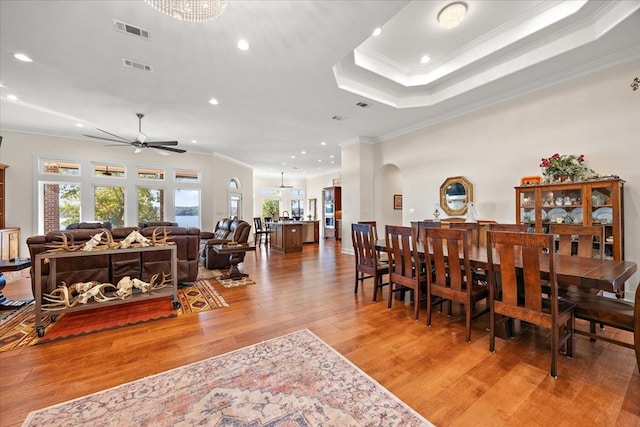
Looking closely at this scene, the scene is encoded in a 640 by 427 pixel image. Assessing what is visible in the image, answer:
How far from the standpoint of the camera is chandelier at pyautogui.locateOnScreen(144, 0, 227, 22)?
1.79 metres

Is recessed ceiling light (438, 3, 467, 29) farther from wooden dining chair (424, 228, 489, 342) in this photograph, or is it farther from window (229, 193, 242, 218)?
window (229, 193, 242, 218)

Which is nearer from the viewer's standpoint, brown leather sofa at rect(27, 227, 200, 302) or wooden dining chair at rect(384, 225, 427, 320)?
wooden dining chair at rect(384, 225, 427, 320)

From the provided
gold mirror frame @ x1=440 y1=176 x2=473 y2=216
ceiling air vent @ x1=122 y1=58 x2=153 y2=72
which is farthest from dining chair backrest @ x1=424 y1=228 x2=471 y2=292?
ceiling air vent @ x1=122 y1=58 x2=153 y2=72

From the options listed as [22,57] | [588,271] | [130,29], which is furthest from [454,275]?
[22,57]

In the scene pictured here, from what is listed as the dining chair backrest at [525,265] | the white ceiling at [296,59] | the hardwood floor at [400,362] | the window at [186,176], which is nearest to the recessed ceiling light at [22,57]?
the white ceiling at [296,59]

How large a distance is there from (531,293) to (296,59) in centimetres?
365

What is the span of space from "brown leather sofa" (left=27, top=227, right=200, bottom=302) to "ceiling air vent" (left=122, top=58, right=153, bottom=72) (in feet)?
7.53

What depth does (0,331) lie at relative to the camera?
2514 mm

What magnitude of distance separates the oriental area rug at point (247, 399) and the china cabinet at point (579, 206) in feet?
12.1

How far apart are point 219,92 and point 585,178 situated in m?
5.73

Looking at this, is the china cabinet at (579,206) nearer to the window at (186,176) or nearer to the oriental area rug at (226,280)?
the oriental area rug at (226,280)

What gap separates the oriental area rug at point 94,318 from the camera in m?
2.42

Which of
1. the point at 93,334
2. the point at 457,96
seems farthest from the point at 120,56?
the point at 457,96

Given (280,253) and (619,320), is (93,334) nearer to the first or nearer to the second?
(619,320)
